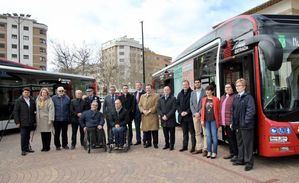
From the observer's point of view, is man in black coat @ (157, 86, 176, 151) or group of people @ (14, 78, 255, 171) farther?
man in black coat @ (157, 86, 176, 151)

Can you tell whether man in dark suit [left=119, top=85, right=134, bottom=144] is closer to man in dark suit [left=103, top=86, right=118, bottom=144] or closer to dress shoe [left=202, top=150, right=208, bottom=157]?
man in dark suit [left=103, top=86, right=118, bottom=144]

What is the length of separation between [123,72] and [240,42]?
55.3 metres

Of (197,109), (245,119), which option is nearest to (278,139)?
(245,119)

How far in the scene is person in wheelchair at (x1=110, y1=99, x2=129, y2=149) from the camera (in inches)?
348

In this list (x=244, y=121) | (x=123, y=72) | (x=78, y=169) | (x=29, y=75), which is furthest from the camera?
(x=123, y=72)

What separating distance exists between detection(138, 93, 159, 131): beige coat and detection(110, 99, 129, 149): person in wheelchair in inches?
23.3

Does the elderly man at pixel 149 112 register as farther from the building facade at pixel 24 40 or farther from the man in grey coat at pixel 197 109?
the building facade at pixel 24 40

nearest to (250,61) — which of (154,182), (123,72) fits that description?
(154,182)

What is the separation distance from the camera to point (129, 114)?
31.4 ft

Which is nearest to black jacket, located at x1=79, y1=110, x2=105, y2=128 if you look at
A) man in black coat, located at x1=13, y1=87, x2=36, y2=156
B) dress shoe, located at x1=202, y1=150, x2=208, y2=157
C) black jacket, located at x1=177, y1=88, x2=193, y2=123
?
man in black coat, located at x1=13, y1=87, x2=36, y2=156

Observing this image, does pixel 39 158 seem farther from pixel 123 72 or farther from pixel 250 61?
pixel 123 72

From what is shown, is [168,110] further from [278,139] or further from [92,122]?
[278,139]

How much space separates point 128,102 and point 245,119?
424cm

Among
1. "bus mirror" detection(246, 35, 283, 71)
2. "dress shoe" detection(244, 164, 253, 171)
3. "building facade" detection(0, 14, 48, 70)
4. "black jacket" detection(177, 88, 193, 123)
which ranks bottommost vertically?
"dress shoe" detection(244, 164, 253, 171)
